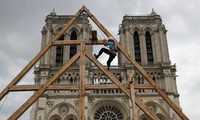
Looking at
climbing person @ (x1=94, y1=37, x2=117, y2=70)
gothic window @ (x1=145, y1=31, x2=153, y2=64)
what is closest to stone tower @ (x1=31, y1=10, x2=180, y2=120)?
gothic window @ (x1=145, y1=31, x2=153, y2=64)

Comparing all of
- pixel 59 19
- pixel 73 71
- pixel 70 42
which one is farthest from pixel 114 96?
pixel 70 42

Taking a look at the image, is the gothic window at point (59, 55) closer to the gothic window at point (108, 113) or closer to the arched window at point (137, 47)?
the gothic window at point (108, 113)

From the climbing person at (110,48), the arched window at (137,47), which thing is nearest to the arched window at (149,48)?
the arched window at (137,47)

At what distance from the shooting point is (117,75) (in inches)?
1412

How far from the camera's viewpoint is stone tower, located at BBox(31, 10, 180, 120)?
33188mm

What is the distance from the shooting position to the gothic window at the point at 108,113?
3347 cm

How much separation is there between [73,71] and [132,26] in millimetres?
10251

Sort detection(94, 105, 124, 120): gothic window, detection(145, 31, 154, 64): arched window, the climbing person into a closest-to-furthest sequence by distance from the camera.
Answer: the climbing person → detection(94, 105, 124, 120): gothic window → detection(145, 31, 154, 64): arched window

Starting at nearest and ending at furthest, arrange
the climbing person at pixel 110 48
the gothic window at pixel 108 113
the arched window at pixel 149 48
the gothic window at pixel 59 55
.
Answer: the climbing person at pixel 110 48 → the gothic window at pixel 108 113 → the gothic window at pixel 59 55 → the arched window at pixel 149 48

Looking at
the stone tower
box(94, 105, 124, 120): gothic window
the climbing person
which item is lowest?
the climbing person

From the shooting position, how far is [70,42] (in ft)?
43.3

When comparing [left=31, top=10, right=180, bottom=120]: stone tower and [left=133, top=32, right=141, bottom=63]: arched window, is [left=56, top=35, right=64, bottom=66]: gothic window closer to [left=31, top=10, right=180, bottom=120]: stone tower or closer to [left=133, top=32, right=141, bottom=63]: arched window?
[left=31, top=10, right=180, bottom=120]: stone tower

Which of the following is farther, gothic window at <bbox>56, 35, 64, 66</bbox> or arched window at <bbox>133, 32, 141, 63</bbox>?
arched window at <bbox>133, 32, 141, 63</bbox>

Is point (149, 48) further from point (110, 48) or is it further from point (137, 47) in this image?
point (110, 48)
